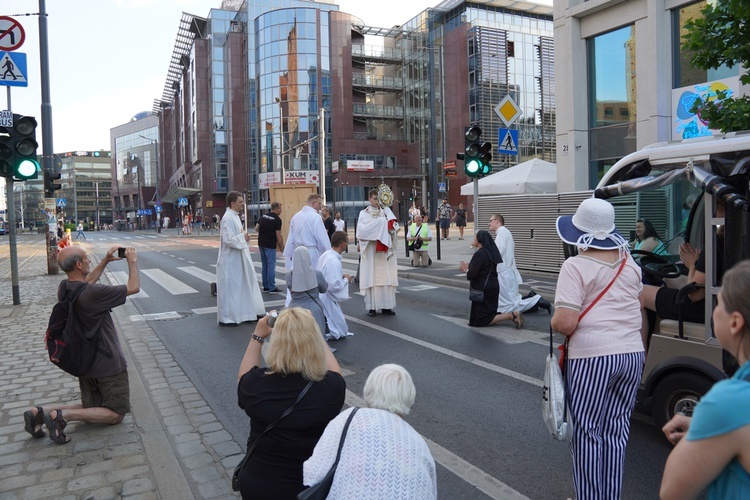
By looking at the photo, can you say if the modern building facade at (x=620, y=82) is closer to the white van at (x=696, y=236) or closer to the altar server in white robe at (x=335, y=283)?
the altar server in white robe at (x=335, y=283)

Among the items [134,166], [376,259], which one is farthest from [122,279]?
[134,166]

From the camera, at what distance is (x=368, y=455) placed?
86.6 inches

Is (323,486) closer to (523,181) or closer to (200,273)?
(523,181)

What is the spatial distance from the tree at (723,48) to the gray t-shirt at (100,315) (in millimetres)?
7596

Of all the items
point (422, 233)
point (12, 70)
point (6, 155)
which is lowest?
point (422, 233)

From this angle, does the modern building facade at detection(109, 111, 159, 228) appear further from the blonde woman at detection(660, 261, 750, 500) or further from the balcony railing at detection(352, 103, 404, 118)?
the blonde woman at detection(660, 261, 750, 500)

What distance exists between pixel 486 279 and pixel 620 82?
12243mm

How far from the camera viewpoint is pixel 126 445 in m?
4.50

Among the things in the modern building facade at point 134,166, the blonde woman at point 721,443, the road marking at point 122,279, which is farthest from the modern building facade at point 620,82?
the modern building facade at point 134,166

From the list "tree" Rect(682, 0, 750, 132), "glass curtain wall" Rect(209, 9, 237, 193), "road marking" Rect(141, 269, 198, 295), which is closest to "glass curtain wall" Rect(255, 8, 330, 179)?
"glass curtain wall" Rect(209, 9, 237, 193)

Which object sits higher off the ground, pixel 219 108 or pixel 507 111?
pixel 219 108

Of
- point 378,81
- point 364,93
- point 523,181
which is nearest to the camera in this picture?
point 523,181

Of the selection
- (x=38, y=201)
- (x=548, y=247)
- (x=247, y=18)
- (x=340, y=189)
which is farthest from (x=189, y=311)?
(x=38, y=201)

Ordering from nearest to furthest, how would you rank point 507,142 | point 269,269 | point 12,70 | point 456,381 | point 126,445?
point 126,445
point 456,381
point 12,70
point 507,142
point 269,269
